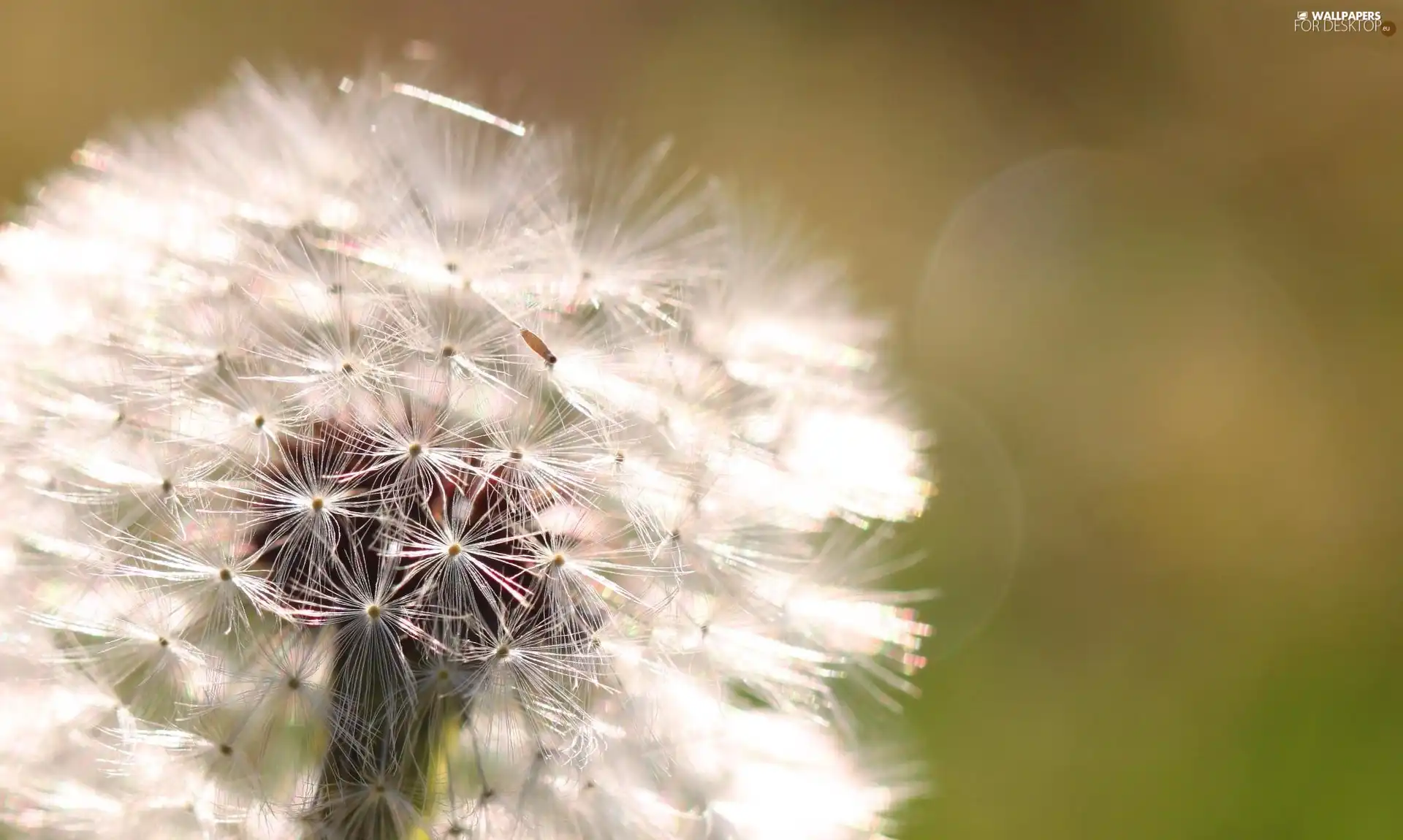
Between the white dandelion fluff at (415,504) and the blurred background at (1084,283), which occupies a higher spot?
the blurred background at (1084,283)

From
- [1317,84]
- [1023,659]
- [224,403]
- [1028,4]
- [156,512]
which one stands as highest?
[1028,4]

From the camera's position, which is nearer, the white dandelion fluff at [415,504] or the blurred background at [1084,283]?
the white dandelion fluff at [415,504]

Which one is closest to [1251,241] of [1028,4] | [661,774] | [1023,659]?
[1028,4]

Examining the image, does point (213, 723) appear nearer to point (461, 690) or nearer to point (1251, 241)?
point (461, 690)

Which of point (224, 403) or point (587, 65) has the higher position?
point (587, 65)

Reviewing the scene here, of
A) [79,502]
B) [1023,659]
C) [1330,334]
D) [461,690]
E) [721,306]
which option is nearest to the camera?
[461,690]
